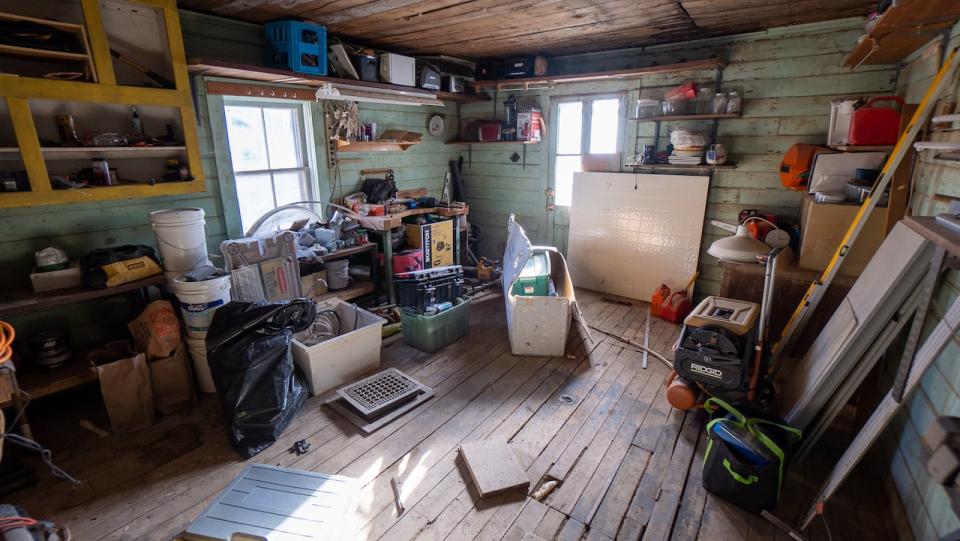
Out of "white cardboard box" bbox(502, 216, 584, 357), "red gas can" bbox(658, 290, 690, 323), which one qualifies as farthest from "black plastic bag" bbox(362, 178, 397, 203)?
"red gas can" bbox(658, 290, 690, 323)

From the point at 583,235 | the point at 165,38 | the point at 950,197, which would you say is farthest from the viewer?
the point at 583,235

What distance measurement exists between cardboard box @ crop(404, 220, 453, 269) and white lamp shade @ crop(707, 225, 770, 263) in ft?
8.22

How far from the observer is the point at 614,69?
4.27 metres

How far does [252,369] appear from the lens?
230 centimetres

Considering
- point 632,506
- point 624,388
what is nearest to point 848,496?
point 632,506

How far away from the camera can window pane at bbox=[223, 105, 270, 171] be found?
332cm

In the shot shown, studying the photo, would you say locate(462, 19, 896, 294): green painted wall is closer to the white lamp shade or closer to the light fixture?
the light fixture

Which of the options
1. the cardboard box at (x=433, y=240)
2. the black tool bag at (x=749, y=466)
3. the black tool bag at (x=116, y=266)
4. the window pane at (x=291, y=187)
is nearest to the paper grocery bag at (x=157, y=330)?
the black tool bag at (x=116, y=266)

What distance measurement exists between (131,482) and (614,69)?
4753mm

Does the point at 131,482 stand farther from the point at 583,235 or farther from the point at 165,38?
the point at 583,235

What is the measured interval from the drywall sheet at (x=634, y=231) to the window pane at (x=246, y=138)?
2984 millimetres

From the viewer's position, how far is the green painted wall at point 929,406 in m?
1.54

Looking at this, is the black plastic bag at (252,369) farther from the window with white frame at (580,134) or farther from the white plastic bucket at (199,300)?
the window with white frame at (580,134)

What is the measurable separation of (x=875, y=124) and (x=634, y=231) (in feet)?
6.70
